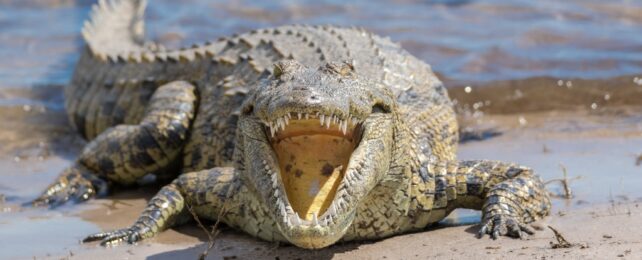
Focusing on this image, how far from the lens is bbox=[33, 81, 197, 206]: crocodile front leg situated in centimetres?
676

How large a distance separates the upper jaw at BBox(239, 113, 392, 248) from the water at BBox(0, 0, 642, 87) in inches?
241

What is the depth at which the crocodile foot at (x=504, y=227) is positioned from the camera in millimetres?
4703

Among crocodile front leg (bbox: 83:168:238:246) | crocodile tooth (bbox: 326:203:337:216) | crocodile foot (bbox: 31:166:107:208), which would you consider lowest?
crocodile tooth (bbox: 326:203:337:216)

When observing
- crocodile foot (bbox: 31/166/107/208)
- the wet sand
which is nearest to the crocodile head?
the wet sand

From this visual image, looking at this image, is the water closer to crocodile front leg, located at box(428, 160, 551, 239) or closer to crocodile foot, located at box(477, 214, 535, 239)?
crocodile front leg, located at box(428, 160, 551, 239)

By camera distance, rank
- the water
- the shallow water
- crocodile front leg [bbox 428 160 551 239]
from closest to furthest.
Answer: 1. crocodile front leg [bbox 428 160 551 239]
2. the shallow water
3. the water

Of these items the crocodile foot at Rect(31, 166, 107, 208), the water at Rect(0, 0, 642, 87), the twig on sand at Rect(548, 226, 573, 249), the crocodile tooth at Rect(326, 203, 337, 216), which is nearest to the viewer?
the crocodile tooth at Rect(326, 203, 337, 216)

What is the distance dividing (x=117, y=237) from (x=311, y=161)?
139 centimetres

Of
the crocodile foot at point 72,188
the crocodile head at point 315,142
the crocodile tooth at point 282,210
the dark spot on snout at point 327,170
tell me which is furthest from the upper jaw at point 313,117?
the crocodile foot at point 72,188

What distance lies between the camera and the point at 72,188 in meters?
6.61

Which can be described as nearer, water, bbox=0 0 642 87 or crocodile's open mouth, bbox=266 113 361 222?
crocodile's open mouth, bbox=266 113 361 222

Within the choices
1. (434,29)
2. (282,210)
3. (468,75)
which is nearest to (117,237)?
(282,210)

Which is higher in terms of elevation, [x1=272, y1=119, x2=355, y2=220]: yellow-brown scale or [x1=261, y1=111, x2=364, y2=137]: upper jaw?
[x1=261, y1=111, x2=364, y2=137]: upper jaw

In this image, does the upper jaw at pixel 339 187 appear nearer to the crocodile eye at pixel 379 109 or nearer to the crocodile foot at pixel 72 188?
the crocodile eye at pixel 379 109
